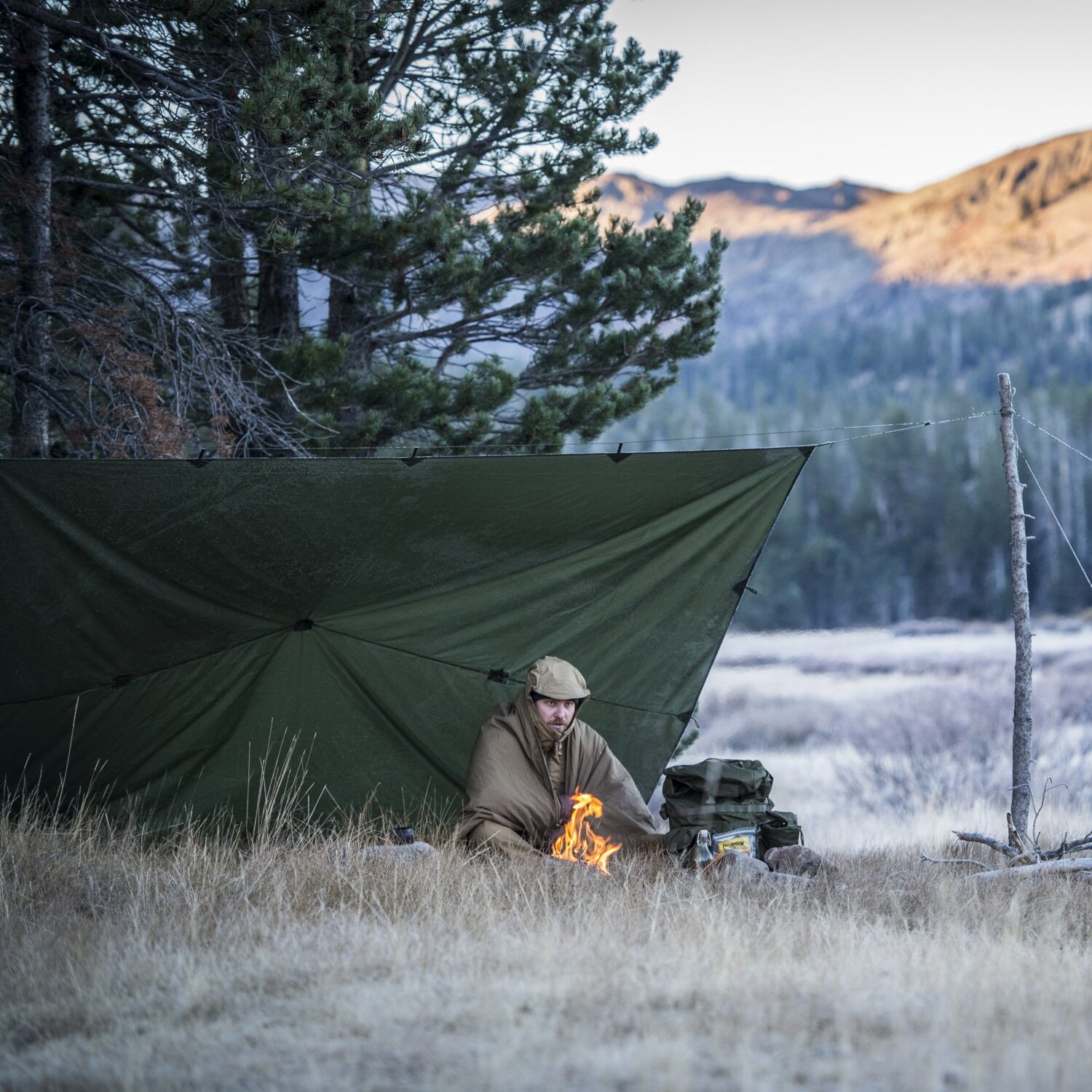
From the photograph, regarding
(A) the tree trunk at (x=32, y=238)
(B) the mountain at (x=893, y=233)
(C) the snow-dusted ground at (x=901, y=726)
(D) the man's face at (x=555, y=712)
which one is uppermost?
(B) the mountain at (x=893, y=233)

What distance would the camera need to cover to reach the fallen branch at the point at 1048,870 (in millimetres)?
4184

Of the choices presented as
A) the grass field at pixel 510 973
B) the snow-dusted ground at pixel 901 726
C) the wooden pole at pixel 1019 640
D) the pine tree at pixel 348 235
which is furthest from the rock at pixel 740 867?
the pine tree at pixel 348 235

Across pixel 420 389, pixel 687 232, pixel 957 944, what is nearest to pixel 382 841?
pixel 957 944

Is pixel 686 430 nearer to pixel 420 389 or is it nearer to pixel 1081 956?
pixel 420 389

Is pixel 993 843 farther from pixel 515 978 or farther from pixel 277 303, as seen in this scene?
pixel 277 303

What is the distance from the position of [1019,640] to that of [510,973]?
3804mm

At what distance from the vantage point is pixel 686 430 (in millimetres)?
53781

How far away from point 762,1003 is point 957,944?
83 centimetres

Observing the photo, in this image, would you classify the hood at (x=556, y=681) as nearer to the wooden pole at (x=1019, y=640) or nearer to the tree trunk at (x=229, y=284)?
the wooden pole at (x=1019, y=640)

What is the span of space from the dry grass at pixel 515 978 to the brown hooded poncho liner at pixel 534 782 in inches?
16.3

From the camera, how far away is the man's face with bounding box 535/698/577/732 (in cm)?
454

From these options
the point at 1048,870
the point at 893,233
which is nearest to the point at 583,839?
the point at 1048,870

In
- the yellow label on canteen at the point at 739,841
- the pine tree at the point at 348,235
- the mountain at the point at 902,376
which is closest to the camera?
the yellow label on canteen at the point at 739,841

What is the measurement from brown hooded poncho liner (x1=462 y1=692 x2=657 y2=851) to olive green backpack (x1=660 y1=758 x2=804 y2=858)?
0.44ft
